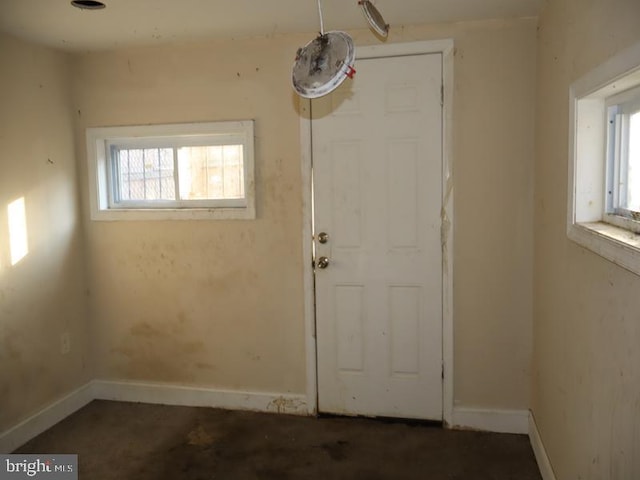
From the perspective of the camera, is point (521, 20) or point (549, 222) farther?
point (521, 20)

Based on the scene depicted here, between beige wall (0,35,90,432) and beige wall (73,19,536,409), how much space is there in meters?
0.12

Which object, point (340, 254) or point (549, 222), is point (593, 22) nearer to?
point (549, 222)

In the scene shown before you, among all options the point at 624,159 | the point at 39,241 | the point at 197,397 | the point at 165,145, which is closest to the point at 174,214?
the point at 165,145

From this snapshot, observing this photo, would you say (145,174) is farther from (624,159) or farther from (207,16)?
(624,159)

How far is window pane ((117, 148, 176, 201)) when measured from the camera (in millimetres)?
3217

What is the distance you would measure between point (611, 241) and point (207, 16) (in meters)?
2.15

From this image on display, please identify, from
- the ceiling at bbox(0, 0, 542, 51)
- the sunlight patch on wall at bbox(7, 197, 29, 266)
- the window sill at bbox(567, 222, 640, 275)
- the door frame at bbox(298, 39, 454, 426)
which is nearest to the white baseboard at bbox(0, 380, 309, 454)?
the door frame at bbox(298, 39, 454, 426)

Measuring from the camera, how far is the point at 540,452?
2451 mm

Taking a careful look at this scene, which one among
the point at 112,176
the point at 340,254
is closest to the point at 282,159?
the point at 340,254

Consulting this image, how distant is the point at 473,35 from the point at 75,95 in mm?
2479

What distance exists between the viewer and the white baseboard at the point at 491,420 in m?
2.80

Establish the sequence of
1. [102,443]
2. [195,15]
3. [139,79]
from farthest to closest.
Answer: [139,79], [102,443], [195,15]

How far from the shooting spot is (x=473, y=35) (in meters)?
2.68

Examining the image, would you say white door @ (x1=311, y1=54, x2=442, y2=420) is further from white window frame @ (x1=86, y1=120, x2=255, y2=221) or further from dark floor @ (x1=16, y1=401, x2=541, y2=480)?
white window frame @ (x1=86, y1=120, x2=255, y2=221)
